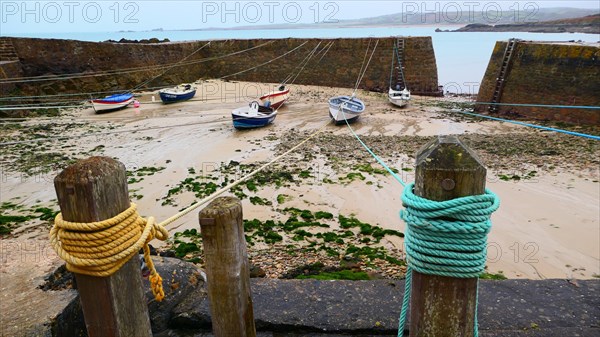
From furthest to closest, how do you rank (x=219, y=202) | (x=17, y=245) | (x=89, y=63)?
(x=89, y=63) < (x=17, y=245) < (x=219, y=202)

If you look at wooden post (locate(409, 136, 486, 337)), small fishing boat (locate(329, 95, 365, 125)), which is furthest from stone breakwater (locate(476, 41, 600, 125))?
wooden post (locate(409, 136, 486, 337))

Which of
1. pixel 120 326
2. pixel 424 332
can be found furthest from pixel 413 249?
pixel 120 326

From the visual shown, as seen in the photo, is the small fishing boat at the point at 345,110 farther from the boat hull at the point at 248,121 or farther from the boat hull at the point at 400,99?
the boat hull at the point at 400,99

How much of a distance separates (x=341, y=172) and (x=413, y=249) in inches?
316

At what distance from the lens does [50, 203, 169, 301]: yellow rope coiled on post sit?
1.44m

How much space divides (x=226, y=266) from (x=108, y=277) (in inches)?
22.1

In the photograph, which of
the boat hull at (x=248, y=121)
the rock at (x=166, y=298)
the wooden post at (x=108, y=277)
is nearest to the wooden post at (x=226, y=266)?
the wooden post at (x=108, y=277)

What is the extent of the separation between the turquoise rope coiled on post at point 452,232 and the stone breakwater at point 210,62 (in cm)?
1769

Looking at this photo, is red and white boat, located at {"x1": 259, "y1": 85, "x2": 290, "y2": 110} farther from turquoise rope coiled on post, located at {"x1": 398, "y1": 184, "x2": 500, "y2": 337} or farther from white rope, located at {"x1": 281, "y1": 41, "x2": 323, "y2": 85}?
turquoise rope coiled on post, located at {"x1": 398, "y1": 184, "x2": 500, "y2": 337}

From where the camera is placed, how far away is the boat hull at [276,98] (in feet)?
52.7

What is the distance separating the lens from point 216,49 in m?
22.0

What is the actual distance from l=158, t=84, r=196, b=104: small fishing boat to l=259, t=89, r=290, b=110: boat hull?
4138 mm

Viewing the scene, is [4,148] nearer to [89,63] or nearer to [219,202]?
[89,63]

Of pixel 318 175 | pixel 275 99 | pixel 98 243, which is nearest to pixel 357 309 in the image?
pixel 98 243
